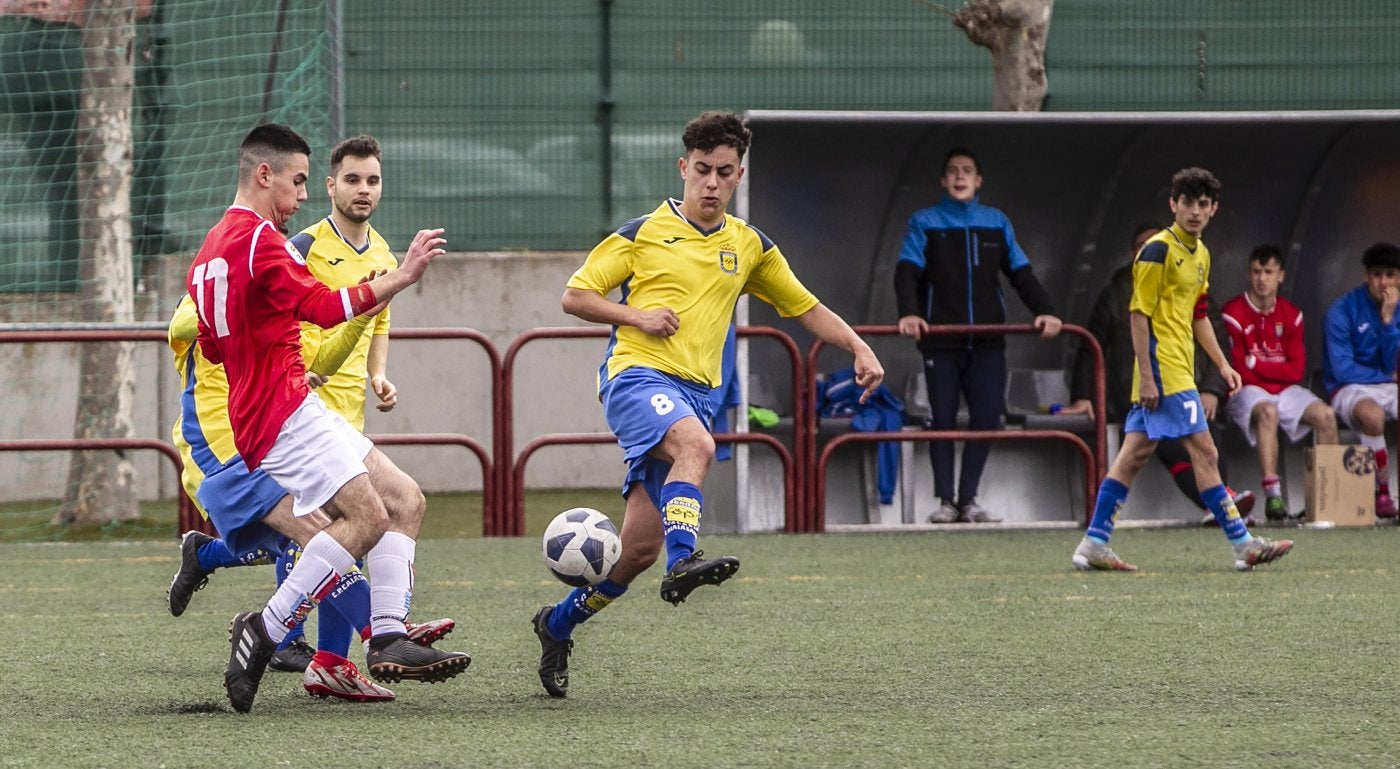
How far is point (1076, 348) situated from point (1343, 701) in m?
6.94

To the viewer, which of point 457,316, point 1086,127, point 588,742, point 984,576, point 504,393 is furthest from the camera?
point 457,316

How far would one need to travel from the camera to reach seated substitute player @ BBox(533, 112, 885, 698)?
537cm

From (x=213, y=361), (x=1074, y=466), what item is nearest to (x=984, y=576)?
(x=1074, y=466)

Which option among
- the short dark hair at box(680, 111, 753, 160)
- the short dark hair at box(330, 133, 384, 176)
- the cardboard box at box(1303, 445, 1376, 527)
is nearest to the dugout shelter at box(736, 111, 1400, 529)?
the cardboard box at box(1303, 445, 1376, 527)

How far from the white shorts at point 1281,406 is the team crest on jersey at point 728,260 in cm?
610

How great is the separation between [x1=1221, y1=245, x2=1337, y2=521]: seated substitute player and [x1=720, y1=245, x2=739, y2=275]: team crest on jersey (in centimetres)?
611

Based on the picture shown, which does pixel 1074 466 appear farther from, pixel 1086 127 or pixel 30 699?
pixel 30 699

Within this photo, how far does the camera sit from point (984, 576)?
8.41m

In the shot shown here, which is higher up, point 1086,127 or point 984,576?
point 1086,127

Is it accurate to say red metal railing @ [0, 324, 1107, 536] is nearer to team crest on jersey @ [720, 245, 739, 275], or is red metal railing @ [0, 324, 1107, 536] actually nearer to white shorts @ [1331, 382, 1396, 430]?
white shorts @ [1331, 382, 1396, 430]

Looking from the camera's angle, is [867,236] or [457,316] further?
[457,316]

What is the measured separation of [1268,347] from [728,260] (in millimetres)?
6294

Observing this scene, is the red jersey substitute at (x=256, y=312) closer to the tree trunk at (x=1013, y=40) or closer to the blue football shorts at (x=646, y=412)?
the blue football shorts at (x=646, y=412)

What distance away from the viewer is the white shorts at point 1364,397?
1122 centimetres
